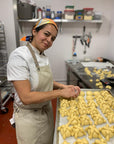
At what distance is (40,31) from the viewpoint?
0.98 m

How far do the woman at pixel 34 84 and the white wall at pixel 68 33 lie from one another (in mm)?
1835

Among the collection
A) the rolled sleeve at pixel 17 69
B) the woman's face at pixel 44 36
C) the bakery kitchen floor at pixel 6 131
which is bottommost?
the bakery kitchen floor at pixel 6 131

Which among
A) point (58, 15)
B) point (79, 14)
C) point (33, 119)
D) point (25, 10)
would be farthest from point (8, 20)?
point (33, 119)

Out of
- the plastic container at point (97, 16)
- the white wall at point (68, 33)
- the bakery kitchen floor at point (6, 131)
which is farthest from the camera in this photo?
the plastic container at point (97, 16)

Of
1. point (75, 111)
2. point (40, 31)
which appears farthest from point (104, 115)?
point (40, 31)

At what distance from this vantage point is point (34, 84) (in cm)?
Result: 99

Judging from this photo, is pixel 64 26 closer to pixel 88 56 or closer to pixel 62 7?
pixel 62 7

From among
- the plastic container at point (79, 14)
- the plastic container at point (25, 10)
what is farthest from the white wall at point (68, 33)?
the plastic container at point (79, 14)

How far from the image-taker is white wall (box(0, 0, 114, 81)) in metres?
2.62

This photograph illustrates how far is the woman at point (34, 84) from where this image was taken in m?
0.87

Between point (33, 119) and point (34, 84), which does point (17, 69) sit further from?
point (33, 119)

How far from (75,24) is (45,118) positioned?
2479mm

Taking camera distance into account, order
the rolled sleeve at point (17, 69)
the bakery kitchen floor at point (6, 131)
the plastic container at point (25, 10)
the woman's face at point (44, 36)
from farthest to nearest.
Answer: the plastic container at point (25, 10)
the bakery kitchen floor at point (6, 131)
the woman's face at point (44, 36)
the rolled sleeve at point (17, 69)

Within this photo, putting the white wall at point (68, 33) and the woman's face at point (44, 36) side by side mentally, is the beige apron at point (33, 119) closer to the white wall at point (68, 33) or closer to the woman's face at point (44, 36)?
the woman's face at point (44, 36)
